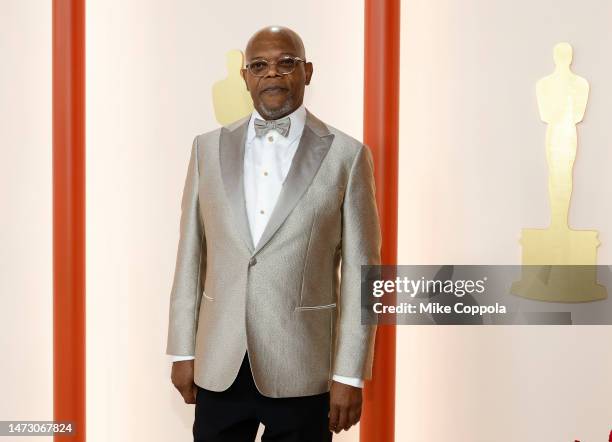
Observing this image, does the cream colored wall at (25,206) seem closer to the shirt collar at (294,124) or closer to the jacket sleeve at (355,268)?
the shirt collar at (294,124)

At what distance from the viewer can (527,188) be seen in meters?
2.76

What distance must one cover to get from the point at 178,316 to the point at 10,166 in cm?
129

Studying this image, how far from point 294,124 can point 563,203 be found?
1244 millimetres

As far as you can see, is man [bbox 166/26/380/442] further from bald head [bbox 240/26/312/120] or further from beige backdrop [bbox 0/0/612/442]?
beige backdrop [bbox 0/0/612/442]


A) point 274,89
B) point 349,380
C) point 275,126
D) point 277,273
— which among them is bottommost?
point 349,380

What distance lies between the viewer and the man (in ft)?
6.27

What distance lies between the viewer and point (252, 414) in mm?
1957

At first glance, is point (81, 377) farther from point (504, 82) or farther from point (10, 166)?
point (504, 82)

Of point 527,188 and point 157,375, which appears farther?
point 157,375

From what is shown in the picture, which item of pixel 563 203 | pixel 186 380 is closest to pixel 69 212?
pixel 186 380

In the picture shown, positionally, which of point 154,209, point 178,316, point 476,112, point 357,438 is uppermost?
point 476,112

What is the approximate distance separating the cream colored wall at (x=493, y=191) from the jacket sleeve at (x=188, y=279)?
1027 mm

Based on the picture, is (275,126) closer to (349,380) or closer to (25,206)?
(349,380)

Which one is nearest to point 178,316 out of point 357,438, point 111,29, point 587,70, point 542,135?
point 357,438
